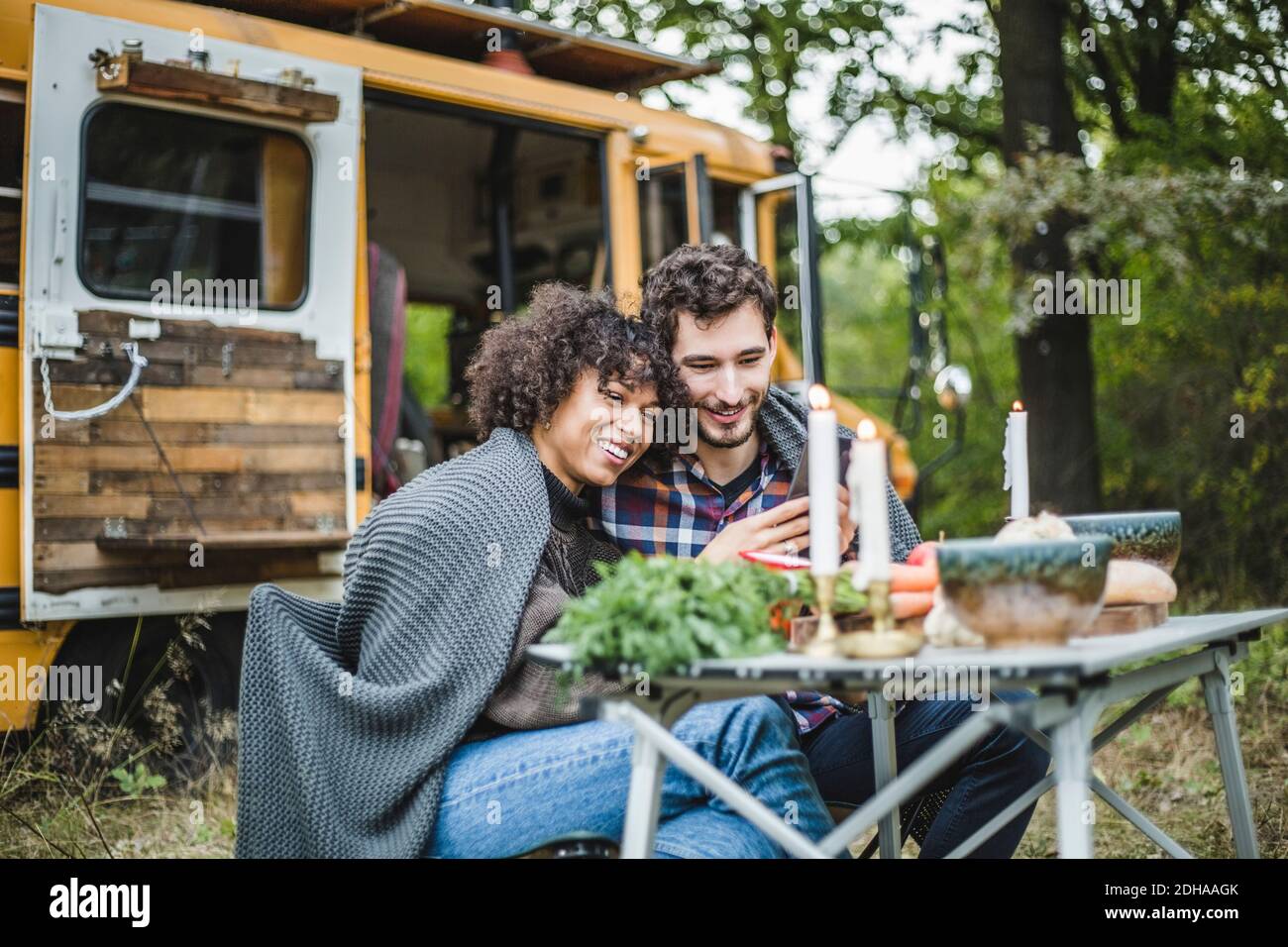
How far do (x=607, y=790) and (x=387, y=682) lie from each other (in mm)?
428

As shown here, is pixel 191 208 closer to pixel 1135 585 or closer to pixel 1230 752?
pixel 1135 585

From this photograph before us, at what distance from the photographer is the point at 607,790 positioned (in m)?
2.36

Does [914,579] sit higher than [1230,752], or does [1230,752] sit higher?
[914,579]

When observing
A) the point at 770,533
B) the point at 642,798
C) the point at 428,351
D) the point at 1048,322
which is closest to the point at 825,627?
the point at 642,798

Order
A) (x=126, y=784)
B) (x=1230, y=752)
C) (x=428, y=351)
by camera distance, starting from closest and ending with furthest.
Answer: (x=1230, y=752) → (x=126, y=784) → (x=428, y=351)

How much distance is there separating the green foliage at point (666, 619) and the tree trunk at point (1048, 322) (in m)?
5.93

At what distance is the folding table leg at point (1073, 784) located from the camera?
5.68 ft

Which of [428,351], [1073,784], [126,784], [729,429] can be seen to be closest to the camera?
[1073,784]

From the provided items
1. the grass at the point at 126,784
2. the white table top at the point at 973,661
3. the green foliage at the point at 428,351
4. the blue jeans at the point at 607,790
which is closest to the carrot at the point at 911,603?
the white table top at the point at 973,661

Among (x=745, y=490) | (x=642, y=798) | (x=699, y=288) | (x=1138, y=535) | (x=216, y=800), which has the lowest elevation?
(x=216, y=800)

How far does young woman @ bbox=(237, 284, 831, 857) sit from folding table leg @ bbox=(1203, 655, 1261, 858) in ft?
2.53

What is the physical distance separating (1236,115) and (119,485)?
594 centimetres
